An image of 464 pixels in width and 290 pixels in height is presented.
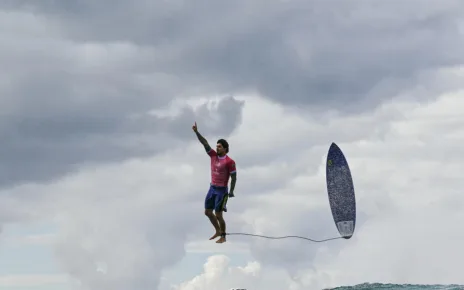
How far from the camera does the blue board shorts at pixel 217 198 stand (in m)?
27.8

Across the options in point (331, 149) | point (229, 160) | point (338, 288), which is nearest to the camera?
point (229, 160)

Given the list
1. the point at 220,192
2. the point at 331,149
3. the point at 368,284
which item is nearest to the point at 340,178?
the point at 331,149

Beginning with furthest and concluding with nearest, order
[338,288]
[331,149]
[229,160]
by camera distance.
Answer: [331,149]
[338,288]
[229,160]

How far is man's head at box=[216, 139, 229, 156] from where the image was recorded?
89.1 ft

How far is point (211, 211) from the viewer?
28.2m

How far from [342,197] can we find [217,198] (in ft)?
28.8

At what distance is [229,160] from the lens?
89.8ft

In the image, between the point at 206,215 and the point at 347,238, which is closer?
the point at 206,215

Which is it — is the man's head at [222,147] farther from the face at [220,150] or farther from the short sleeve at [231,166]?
the short sleeve at [231,166]

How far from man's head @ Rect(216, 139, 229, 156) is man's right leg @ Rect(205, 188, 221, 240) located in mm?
1647

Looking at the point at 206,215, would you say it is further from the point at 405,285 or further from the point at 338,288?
the point at 405,285

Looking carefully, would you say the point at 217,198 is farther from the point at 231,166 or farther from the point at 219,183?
the point at 231,166

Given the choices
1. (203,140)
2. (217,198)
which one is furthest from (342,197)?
(203,140)

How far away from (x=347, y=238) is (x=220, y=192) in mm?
8669
